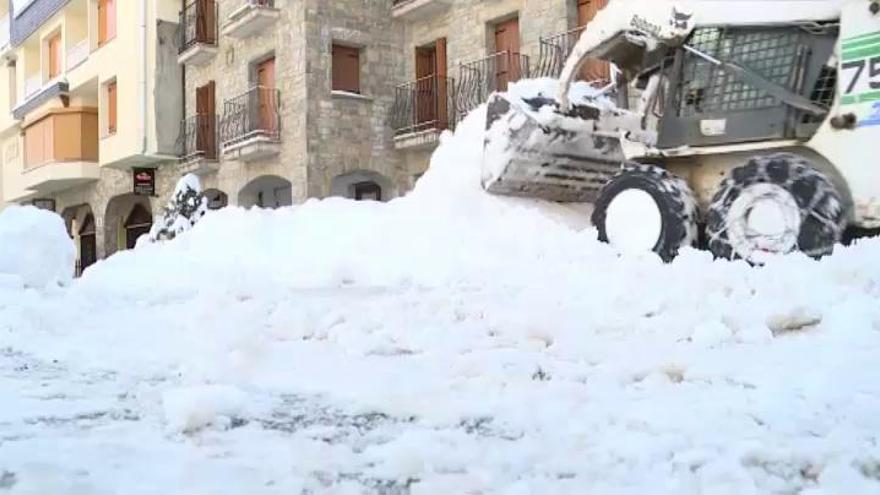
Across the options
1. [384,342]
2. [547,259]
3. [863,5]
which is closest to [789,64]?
[863,5]

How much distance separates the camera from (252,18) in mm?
17594

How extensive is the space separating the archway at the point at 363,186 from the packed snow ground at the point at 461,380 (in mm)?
11091

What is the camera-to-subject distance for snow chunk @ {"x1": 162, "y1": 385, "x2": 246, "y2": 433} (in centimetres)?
284

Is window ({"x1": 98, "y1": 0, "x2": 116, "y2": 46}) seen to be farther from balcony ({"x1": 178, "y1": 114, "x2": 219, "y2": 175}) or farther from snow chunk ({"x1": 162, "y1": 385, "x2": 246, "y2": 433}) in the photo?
Answer: snow chunk ({"x1": 162, "y1": 385, "x2": 246, "y2": 433})

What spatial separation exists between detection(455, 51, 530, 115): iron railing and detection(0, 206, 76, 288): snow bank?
9602 mm

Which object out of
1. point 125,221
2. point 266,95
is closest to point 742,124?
point 266,95

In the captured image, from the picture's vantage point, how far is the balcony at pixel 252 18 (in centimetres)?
1742

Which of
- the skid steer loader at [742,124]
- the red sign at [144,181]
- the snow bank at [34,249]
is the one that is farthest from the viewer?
the red sign at [144,181]

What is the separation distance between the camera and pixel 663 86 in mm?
7133

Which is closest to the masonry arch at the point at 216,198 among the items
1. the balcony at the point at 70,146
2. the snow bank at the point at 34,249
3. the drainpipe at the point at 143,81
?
the drainpipe at the point at 143,81

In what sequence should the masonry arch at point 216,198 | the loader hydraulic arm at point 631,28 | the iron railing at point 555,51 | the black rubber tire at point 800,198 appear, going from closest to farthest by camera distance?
the black rubber tire at point 800,198 → the loader hydraulic arm at point 631,28 → the iron railing at point 555,51 → the masonry arch at point 216,198

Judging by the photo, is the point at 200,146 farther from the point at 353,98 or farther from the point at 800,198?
the point at 800,198

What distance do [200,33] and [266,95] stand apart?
10.5ft

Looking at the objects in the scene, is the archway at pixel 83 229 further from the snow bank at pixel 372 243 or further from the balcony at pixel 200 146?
the snow bank at pixel 372 243
